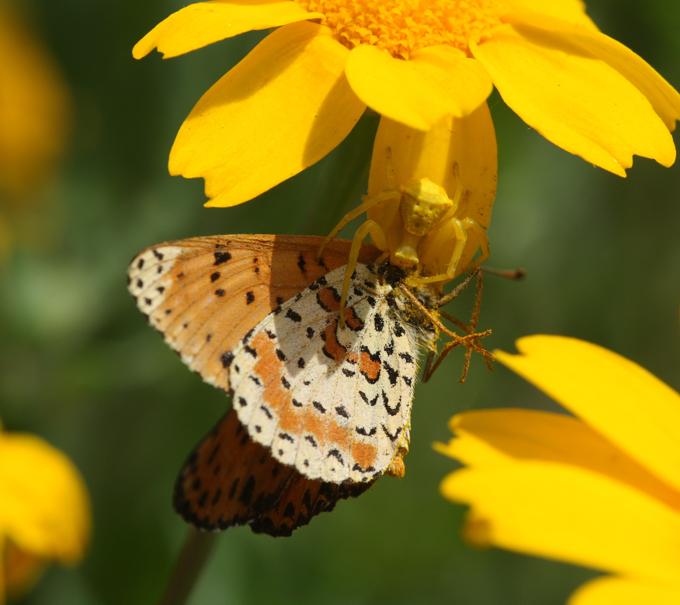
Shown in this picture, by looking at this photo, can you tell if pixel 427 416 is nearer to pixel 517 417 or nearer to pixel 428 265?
pixel 428 265

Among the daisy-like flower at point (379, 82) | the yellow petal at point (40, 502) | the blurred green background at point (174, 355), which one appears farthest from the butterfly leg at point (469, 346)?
the blurred green background at point (174, 355)

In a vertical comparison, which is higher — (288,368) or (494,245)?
(288,368)

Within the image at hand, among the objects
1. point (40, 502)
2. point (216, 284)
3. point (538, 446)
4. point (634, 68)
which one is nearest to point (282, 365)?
point (216, 284)

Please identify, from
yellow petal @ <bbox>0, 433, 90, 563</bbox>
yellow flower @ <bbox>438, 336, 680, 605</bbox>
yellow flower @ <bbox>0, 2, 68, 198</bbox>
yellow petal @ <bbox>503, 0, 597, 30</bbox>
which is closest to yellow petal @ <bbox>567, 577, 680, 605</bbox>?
yellow flower @ <bbox>438, 336, 680, 605</bbox>

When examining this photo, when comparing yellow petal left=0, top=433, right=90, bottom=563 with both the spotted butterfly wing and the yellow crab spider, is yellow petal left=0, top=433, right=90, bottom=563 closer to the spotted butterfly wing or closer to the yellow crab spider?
the spotted butterfly wing

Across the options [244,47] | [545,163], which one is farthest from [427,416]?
[244,47]

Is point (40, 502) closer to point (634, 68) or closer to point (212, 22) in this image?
point (212, 22)

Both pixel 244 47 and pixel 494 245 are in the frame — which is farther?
pixel 494 245
